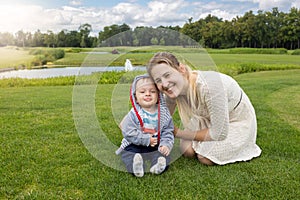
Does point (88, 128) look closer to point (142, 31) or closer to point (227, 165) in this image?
point (142, 31)

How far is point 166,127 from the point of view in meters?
2.77

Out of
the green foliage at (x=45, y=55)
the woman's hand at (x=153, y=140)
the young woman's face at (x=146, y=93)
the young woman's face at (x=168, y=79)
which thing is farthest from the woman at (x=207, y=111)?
the green foliage at (x=45, y=55)

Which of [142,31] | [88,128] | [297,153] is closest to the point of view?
[142,31]

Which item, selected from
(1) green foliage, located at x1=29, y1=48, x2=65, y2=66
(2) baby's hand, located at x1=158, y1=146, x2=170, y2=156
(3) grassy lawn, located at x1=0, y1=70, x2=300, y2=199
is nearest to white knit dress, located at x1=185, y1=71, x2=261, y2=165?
(3) grassy lawn, located at x1=0, y1=70, x2=300, y2=199

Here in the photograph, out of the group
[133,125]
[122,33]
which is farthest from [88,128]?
[122,33]

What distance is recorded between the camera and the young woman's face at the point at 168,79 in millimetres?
2428

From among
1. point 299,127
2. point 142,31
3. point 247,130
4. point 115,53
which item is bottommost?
point 299,127

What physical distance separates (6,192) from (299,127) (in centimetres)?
371

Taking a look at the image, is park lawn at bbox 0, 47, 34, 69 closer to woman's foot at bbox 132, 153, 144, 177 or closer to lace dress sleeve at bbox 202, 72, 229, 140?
woman's foot at bbox 132, 153, 144, 177

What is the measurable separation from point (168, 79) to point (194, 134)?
0.59 meters

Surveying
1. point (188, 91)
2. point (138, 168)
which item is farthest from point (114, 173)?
point (188, 91)

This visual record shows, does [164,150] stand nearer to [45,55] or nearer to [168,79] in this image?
[168,79]

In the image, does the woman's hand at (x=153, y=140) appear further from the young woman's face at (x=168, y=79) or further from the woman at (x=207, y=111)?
the young woman's face at (x=168, y=79)

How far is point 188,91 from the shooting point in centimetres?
265
